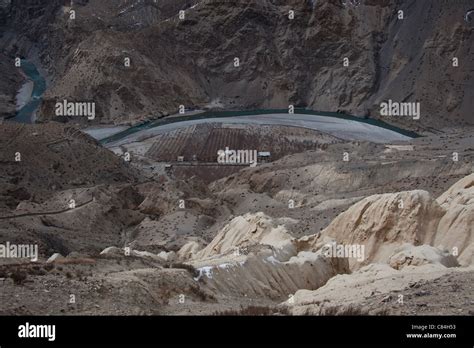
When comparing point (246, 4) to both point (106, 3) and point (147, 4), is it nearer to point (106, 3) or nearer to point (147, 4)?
point (147, 4)

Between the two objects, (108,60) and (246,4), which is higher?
(246,4)

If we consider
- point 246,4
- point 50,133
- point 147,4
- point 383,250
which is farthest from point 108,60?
point 383,250

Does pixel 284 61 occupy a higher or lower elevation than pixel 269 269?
higher

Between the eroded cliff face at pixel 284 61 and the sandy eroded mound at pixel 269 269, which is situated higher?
the eroded cliff face at pixel 284 61

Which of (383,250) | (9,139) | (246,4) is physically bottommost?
(383,250)

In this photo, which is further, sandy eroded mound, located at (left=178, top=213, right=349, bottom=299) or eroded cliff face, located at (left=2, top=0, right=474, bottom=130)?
eroded cliff face, located at (left=2, top=0, right=474, bottom=130)

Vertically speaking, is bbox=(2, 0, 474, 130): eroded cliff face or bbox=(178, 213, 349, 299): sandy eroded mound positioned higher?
bbox=(2, 0, 474, 130): eroded cliff face

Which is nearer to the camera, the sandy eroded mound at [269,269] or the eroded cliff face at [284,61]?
the sandy eroded mound at [269,269]

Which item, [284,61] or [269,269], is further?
[284,61]
